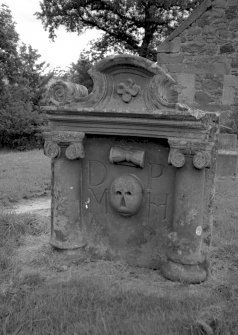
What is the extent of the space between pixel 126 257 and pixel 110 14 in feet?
54.0

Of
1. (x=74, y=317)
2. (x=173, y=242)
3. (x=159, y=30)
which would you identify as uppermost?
(x=159, y=30)

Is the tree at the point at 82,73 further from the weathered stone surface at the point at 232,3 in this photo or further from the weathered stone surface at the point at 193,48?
the weathered stone surface at the point at 232,3

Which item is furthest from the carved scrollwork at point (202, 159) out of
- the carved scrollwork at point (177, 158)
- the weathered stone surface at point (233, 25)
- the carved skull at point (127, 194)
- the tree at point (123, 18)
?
the tree at point (123, 18)

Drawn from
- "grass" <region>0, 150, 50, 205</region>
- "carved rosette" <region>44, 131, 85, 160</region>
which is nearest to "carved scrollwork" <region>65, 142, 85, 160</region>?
"carved rosette" <region>44, 131, 85, 160</region>

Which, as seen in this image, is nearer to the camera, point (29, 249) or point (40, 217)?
point (29, 249)

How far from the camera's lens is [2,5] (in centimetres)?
1709

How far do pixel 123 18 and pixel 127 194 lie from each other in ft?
53.1

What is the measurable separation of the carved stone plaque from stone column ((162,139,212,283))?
22 cm

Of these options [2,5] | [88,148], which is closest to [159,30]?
[2,5]

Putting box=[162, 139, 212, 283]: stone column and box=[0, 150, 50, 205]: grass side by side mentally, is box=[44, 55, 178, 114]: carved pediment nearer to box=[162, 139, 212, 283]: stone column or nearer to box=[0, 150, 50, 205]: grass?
box=[162, 139, 212, 283]: stone column

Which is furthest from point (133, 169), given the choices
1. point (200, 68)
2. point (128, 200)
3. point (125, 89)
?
point (200, 68)

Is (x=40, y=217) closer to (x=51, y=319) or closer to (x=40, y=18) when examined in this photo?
(x=51, y=319)

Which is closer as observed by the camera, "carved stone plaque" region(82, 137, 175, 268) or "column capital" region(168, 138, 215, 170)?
"column capital" region(168, 138, 215, 170)

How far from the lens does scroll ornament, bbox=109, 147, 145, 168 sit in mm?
3467
